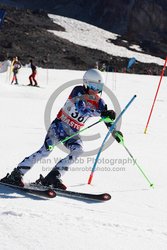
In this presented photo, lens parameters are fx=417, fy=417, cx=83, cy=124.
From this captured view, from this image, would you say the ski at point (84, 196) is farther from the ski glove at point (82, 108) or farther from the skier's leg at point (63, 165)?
the ski glove at point (82, 108)

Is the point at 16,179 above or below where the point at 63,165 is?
below

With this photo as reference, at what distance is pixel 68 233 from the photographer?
13.4ft

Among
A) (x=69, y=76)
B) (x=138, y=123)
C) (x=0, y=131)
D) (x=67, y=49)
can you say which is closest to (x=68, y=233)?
(x=0, y=131)

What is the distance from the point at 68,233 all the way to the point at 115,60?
1696 inches

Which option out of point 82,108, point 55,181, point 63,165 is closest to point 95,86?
point 82,108

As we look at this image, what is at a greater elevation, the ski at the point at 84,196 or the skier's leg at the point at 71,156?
the skier's leg at the point at 71,156

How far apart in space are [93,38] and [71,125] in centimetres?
5039

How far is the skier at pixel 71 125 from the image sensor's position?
5.55 meters

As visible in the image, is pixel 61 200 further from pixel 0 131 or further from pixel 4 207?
pixel 0 131

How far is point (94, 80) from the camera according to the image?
5.57m

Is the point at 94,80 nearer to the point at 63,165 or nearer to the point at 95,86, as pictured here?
the point at 95,86

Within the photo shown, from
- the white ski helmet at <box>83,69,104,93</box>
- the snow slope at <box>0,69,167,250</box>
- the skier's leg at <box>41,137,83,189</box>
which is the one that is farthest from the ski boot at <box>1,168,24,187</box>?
the white ski helmet at <box>83,69,104,93</box>

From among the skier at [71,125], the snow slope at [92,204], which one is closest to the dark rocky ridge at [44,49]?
the snow slope at [92,204]

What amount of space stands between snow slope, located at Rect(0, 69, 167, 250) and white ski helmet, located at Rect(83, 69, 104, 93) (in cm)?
152
